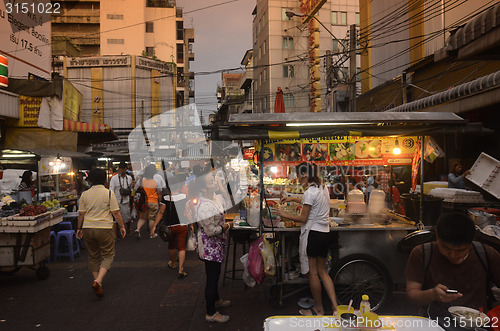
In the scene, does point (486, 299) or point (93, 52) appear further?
point (93, 52)

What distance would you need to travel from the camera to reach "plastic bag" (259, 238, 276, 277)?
5.18m

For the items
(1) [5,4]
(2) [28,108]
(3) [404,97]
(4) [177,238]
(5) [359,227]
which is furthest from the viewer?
(3) [404,97]

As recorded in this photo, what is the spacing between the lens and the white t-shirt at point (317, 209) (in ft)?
15.8

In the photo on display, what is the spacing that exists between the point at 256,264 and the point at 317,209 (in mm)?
1280

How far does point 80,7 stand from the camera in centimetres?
4416

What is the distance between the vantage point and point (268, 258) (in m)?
5.23

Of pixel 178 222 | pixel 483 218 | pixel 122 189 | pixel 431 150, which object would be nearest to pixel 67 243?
pixel 122 189

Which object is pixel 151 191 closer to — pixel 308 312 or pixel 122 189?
pixel 122 189

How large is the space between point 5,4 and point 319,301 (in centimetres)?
1130

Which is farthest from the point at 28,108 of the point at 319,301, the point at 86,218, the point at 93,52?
the point at 93,52

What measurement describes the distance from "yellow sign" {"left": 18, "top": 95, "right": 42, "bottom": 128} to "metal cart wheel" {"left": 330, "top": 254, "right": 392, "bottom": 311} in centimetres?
1120

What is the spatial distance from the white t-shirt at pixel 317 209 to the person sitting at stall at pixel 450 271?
1.98 m

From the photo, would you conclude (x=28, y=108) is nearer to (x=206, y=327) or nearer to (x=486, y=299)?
(x=206, y=327)

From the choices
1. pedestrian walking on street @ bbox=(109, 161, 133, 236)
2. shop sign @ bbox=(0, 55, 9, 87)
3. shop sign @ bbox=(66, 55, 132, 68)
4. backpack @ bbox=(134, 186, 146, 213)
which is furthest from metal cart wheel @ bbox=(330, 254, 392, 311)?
shop sign @ bbox=(66, 55, 132, 68)
